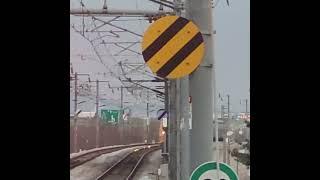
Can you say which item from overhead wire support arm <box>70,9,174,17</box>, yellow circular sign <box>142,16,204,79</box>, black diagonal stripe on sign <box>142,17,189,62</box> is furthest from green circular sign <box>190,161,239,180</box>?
overhead wire support arm <box>70,9,174,17</box>

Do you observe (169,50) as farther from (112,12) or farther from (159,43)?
(112,12)

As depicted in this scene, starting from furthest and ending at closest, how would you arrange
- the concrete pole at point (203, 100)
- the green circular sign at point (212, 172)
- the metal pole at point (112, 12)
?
1. the metal pole at point (112, 12)
2. the concrete pole at point (203, 100)
3. the green circular sign at point (212, 172)

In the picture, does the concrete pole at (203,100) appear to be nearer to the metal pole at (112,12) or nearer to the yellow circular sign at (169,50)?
the yellow circular sign at (169,50)

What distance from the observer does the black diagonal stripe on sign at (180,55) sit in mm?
4824

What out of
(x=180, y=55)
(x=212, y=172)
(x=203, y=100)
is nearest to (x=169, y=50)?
(x=180, y=55)

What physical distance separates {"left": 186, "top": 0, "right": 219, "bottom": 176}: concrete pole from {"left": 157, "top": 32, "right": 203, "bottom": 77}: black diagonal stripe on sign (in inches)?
19.5

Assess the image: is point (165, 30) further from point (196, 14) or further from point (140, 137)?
point (140, 137)

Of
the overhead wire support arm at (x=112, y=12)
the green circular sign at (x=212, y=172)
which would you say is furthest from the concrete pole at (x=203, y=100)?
the overhead wire support arm at (x=112, y=12)

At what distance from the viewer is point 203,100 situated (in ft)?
17.4

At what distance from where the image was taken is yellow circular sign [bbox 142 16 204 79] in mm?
4824

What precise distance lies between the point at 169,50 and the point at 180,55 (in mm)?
104

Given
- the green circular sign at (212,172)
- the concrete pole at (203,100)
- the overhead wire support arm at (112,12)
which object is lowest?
the green circular sign at (212,172)

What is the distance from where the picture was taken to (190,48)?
4879 mm

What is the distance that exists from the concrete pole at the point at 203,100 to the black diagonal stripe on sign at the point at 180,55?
0.49 metres
